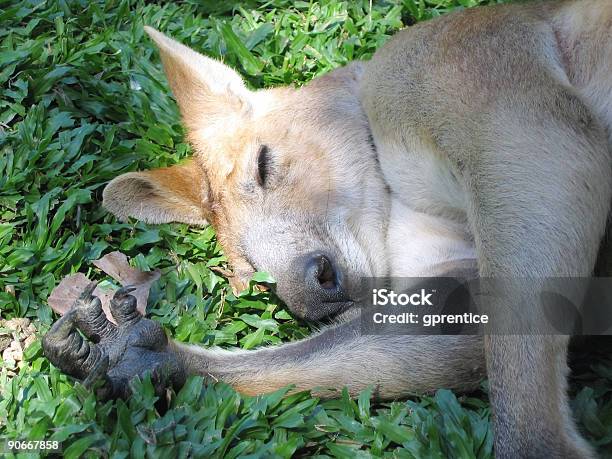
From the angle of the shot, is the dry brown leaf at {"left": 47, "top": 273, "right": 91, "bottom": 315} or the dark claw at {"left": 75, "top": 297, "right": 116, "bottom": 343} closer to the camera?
the dark claw at {"left": 75, "top": 297, "right": 116, "bottom": 343}

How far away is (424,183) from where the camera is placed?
4.18 meters

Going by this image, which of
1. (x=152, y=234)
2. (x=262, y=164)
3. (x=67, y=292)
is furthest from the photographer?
(x=152, y=234)

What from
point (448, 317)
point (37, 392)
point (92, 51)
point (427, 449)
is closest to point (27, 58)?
point (92, 51)

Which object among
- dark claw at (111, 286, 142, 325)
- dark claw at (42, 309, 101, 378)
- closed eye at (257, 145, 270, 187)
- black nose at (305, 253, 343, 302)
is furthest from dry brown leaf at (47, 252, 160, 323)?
black nose at (305, 253, 343, 302)

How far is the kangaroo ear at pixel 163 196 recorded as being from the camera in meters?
4.90

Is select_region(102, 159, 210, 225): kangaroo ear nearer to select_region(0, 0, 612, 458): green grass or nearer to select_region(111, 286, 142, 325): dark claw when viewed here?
select_region(0, 0, 612, 458): green grass

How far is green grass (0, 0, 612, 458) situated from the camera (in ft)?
12.1

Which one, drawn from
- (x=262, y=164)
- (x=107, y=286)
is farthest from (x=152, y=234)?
(x=262, y=164)

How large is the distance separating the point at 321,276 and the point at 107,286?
1.25 metres

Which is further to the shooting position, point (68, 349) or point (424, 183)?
point (424, 183)

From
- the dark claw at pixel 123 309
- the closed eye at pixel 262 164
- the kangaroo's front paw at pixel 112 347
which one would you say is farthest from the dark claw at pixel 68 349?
the closed eye at pixel 262 164

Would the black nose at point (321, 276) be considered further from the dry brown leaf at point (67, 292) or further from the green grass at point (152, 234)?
the dry brown leaf at point (67, 292)

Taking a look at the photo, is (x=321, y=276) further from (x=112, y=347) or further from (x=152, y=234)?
(x=152, y=234)

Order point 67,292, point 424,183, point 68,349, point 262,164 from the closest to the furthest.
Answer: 1. point 68,349
2. point 424,183
3. point 67,292
4. point 262,164
